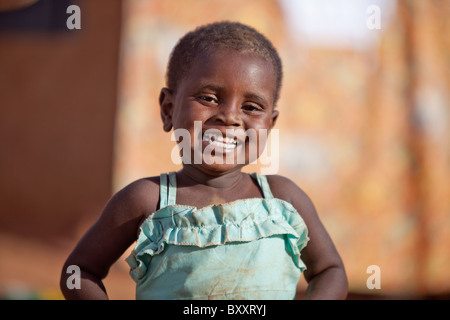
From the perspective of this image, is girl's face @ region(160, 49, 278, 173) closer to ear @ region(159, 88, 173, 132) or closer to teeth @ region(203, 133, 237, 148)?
teeth @ region(203, 133, 237, 148)

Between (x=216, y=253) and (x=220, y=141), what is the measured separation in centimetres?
33

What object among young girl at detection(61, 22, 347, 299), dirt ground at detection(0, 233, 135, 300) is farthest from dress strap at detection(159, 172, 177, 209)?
dirt ground at detection(0, 233, 135, 300)

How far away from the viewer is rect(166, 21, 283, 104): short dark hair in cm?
154

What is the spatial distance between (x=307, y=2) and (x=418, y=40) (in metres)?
1.01

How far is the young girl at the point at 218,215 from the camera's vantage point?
140cm

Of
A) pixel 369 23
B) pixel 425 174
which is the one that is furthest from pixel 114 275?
pixel 369 23

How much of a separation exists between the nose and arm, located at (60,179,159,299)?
12.2 inches

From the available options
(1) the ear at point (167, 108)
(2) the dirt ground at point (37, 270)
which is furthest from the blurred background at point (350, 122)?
(1) the ear at point (167, 108)

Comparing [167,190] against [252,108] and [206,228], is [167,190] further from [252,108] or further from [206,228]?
[252,108]

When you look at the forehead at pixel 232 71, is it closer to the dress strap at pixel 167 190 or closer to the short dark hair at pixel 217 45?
the short dark hair at pixel 217 45

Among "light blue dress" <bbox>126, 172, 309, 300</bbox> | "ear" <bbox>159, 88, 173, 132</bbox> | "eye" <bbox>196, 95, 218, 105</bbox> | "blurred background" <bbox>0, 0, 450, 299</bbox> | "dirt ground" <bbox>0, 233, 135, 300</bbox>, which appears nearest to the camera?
"light blue dress" <bbox>126, 172, 309, 300</bbox>

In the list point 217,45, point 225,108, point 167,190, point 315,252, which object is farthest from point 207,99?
point 315,252

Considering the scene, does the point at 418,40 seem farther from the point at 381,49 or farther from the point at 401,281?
the point at 401,281

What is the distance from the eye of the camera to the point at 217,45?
5.02ft
